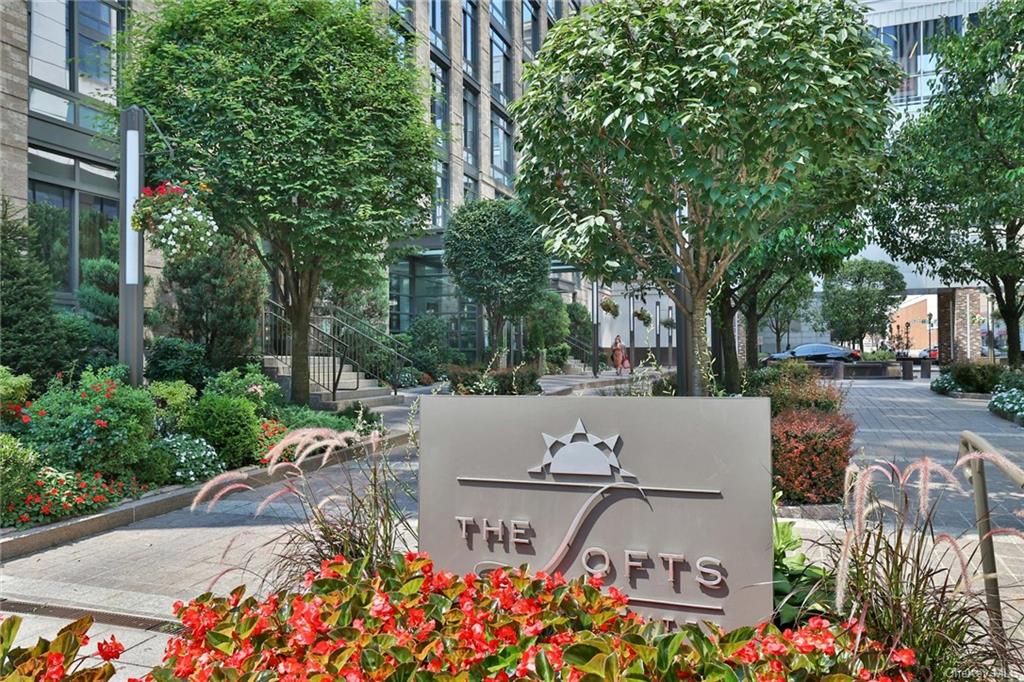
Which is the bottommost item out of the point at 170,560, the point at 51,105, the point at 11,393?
the point at 170,560

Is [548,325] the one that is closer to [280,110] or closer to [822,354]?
[822,354]

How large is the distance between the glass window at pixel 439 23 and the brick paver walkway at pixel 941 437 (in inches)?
807

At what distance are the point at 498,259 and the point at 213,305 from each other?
32.3 ft

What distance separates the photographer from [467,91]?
103 ft

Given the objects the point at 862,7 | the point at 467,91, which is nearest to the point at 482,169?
the point at 467,91

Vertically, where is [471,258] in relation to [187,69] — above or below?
below

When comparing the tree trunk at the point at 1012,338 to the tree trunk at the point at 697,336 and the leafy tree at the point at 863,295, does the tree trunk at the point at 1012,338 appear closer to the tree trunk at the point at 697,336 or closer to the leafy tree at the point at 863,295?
the tree trunk at the point at 697,336

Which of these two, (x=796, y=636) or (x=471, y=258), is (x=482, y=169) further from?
(x=796, y=636)

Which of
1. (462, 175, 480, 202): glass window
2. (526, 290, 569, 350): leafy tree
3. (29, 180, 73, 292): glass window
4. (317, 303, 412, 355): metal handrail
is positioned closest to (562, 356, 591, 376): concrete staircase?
(526, 290, 569, 350): leafy tree

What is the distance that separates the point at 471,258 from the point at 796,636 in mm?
19495

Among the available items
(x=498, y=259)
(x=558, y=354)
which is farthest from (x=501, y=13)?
(x=498, y=259)

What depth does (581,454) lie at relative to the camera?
286 centimetres

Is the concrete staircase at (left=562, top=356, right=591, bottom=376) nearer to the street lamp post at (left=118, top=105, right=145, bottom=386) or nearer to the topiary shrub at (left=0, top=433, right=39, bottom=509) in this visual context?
the street lamp post at (left=118, top=105, right=145, bottom=386)

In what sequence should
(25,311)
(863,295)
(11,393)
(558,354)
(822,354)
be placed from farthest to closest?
(863,295) < (822,354) < (558,354) < (25,311) < (11,393)
